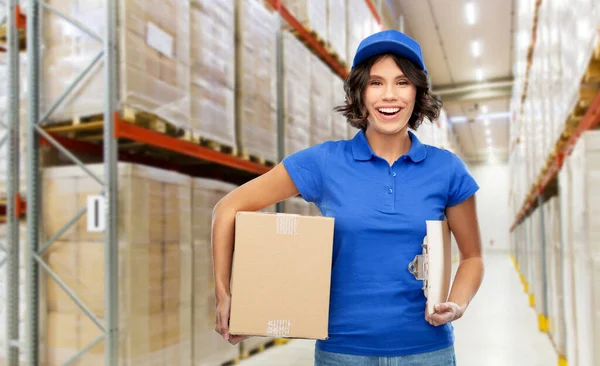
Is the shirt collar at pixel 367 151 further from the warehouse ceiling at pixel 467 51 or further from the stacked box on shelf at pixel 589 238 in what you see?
the warehouse ceiling at pixel 467 51

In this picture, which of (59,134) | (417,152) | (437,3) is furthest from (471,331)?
(437,3)

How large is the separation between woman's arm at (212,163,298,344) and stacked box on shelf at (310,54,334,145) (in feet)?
16.3

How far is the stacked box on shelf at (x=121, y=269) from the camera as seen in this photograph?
3566mm

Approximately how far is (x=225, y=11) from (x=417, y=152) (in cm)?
356

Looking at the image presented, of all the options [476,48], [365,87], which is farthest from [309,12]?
[476,48]

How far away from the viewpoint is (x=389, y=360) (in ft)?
4.64

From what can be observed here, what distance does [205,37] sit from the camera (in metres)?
4.38

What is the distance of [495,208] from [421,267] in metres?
29.6

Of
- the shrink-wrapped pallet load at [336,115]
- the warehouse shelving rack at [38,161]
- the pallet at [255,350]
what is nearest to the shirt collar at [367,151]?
the warehouse shelving rack at [38,161]

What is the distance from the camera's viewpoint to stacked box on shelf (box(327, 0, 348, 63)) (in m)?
6.89

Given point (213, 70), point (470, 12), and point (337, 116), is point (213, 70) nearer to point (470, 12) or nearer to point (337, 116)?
point (337, 116)

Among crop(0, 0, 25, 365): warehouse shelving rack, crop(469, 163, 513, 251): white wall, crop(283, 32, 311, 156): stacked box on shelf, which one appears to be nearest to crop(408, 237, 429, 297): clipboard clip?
crop(0, 0, 25, 365): warehouse shelving rack

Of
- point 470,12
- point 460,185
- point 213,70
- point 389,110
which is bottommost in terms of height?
point 460,185

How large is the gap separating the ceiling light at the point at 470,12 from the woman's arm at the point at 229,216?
12.2m
